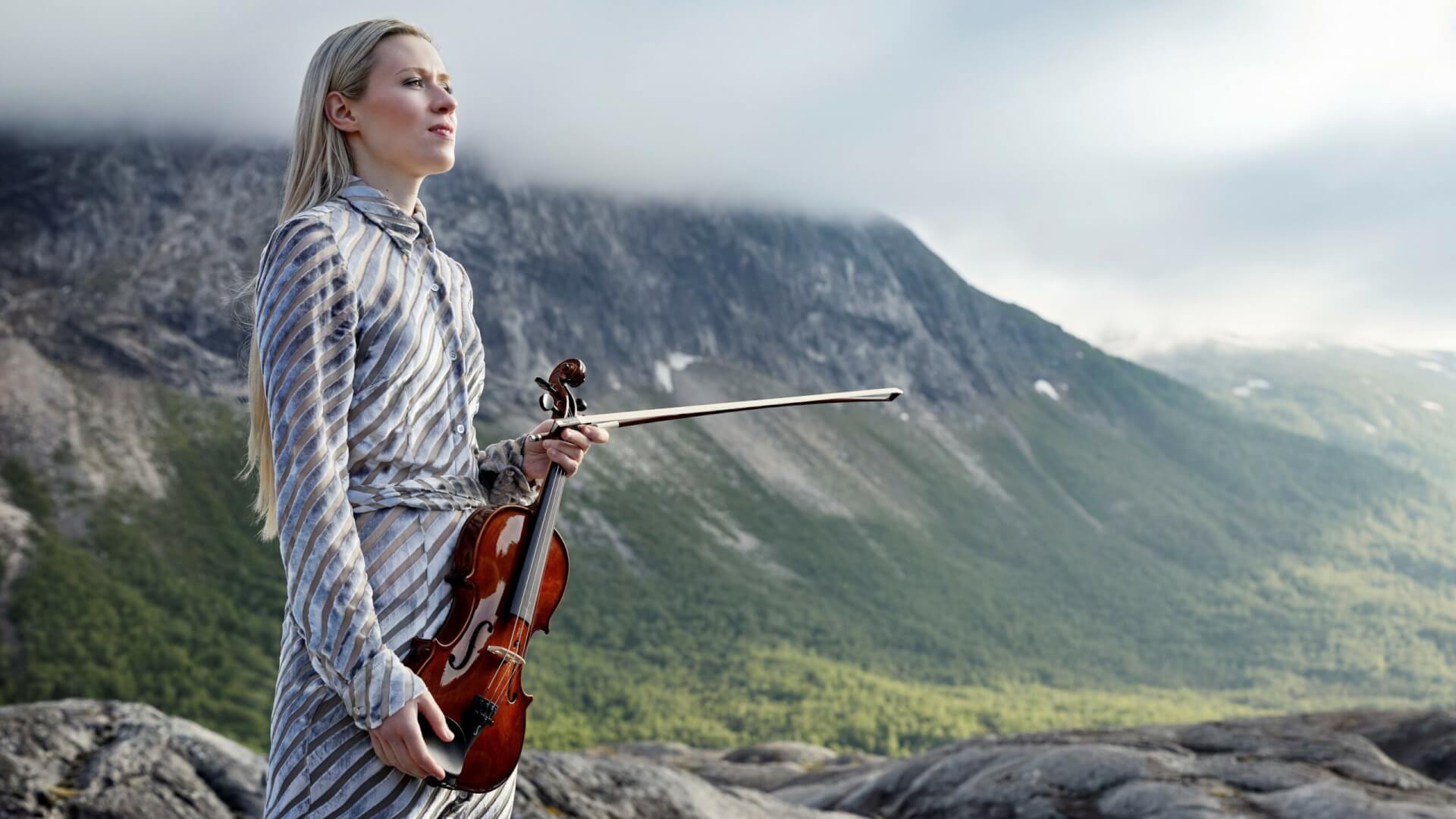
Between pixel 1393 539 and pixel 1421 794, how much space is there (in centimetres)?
18724

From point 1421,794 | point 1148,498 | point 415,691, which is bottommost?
point 1421,794

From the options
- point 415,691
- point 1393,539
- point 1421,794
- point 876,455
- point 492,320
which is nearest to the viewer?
point 415,691

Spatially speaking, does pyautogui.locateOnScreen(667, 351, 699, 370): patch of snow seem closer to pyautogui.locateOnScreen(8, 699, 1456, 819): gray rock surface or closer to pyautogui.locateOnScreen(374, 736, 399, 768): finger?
pyautogui.locateOnScreen(8, 699, 1456, 819): gray rock surface

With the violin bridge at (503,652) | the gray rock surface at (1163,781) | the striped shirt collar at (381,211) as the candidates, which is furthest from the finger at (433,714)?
the gray rock surface at (1163,781)

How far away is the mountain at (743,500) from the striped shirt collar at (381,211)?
198 ft

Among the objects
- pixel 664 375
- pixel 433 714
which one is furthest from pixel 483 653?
pixel 664 375

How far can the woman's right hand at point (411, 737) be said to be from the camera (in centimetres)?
273

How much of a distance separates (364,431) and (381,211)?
0.69 m

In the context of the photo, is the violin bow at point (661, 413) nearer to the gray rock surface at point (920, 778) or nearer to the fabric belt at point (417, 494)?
the fabric belt at point (417, 494)

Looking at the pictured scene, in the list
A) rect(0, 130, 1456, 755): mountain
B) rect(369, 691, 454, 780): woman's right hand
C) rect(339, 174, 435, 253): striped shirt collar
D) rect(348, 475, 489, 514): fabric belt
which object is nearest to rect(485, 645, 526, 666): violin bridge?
rect(369, 691, 454, 780): woman's right hand

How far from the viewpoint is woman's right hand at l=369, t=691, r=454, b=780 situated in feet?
8.96

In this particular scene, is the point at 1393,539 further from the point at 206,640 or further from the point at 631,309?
the point at 206,640

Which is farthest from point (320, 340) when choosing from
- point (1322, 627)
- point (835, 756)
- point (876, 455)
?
point (1322, 627)

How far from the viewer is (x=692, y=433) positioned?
12950cm
